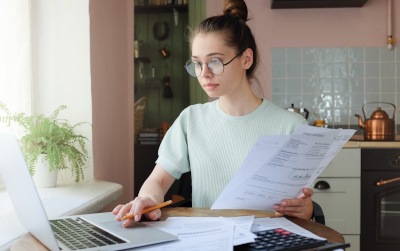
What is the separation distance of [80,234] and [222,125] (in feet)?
2.66

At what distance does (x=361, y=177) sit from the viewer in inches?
128

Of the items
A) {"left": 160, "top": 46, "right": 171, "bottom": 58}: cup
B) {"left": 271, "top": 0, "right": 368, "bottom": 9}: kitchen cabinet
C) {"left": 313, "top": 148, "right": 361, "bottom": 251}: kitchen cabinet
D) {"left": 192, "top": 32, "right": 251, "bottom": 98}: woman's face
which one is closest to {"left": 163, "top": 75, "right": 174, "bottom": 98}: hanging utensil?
{"left": 160, "top": 46, "right": 171, "bottom": 58}: cup

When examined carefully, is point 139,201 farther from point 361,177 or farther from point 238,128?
point 361,177

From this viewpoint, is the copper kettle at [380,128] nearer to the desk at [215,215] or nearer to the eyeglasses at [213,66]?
the eyeglasses at [213,66]

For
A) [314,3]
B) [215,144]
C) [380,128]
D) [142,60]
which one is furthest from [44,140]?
[142,60]

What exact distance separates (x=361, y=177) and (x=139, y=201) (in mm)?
2372

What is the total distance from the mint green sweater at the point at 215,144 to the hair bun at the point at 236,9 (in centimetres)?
32

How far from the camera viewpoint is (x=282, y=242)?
3.01 feet

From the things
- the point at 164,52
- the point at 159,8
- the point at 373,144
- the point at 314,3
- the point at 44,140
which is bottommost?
the point at 373,144

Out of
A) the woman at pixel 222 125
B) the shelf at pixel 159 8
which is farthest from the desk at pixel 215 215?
the shelf at pixel 159 8

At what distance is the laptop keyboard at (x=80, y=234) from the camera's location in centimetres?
94

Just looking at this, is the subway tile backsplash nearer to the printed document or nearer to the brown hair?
the brown hair

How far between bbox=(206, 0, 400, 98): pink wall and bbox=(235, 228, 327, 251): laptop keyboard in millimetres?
2989

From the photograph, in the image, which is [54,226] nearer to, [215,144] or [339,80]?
[215,144]
